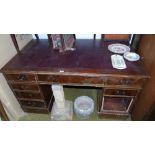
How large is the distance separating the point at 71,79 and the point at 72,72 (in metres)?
0.09

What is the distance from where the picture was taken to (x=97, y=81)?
1.18m

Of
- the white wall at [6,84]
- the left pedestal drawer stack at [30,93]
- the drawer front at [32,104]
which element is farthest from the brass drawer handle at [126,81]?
the white wall at [6,84]

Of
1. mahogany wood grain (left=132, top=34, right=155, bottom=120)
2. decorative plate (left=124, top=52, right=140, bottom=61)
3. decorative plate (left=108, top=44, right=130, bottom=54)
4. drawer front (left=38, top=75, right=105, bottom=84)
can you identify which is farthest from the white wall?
mahogany wood grain (left=132, top=34, right=155, bottom=120)

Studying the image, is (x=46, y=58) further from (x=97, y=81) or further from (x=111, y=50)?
(x=111, y=50)

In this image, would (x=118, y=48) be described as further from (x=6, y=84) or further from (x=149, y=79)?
(x=6, y=84)

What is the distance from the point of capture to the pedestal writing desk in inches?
44.4

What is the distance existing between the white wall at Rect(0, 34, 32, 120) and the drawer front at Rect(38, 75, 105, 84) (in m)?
Answer: 0.36

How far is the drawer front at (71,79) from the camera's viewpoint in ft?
3.82

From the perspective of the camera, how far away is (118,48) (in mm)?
1364

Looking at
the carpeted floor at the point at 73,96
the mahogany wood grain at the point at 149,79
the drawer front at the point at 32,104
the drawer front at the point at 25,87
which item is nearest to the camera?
the mahogany wood grain at the point at 149,79

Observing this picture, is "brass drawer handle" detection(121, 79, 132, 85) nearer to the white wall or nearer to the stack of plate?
the stack of plate

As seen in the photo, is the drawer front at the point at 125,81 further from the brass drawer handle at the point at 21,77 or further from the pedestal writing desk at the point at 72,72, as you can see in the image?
the brass drawer handle at the point at 21,77

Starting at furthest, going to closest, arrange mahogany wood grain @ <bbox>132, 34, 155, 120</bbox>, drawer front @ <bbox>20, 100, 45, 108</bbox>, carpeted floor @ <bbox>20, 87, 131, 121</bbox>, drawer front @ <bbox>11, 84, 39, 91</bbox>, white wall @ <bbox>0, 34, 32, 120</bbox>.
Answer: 1. carpeted floor @ <bbox>20, 87, 131, 121</bbox>
2. drawer front @ <bbox>20, 100, 45, 108</bbox>
3. drawer front @ <bbox>11, 84, 39, 91</bbox>
4. white wall @ <bbox>0, 34, 32, 120</bbox>
5. mahogany wood grain @ <bbox>132, 34, 155, 120</bbox>
